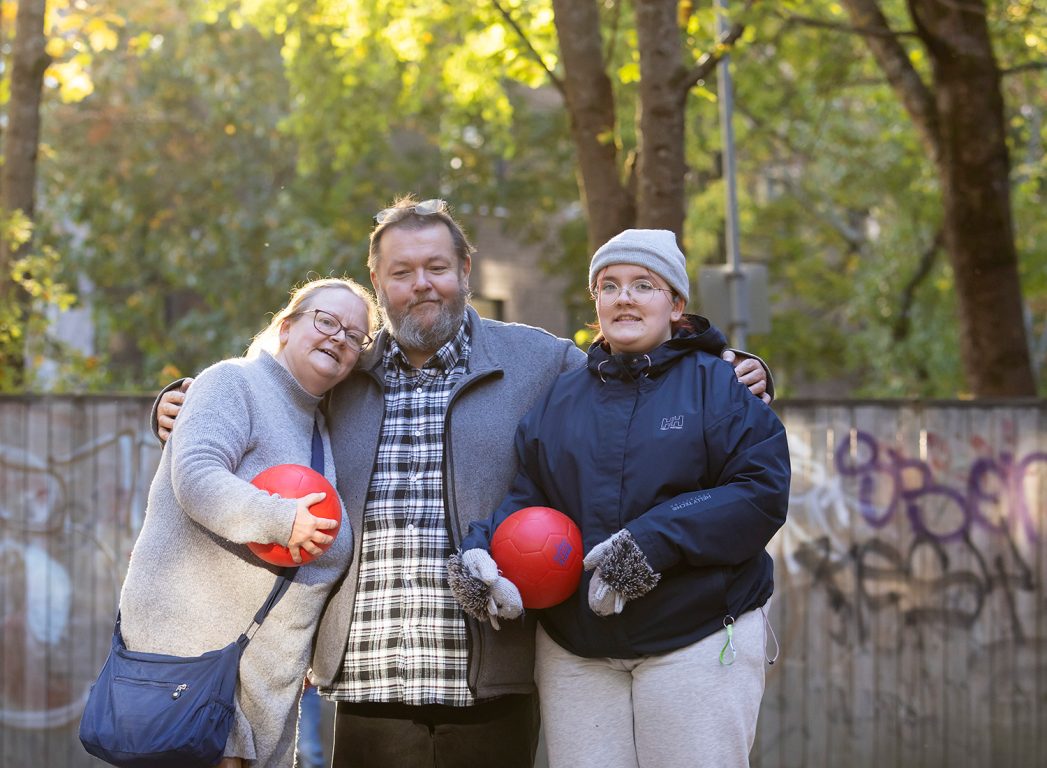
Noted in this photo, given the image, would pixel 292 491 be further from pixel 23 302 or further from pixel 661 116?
pixel 23 302

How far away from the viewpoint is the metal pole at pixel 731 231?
13.1 meters

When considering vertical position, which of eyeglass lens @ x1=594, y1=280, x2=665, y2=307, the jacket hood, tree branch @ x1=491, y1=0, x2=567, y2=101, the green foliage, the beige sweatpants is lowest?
the beige sweatpants

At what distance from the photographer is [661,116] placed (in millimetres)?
7707

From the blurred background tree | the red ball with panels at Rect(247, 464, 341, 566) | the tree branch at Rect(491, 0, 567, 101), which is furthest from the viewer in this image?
the blurred background tree

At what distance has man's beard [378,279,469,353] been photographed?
448 centimetres

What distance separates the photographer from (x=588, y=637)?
395 cm

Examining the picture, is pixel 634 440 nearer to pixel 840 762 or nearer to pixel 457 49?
pixel 840 762

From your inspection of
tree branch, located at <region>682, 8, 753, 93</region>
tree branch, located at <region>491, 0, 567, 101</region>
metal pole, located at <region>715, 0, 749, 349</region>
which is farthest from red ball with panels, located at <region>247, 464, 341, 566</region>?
metal pole, located at <region>715, 0, 749, 349</region>

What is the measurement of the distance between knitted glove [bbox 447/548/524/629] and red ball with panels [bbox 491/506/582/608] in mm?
36

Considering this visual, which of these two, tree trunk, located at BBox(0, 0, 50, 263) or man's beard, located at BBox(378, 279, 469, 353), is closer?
man's beard, located at BBox(378, 279, 469, 353)

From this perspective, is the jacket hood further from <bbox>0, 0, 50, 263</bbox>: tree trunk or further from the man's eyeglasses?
<bbox>0, 0, 50, 263</bbox>: tree trunk

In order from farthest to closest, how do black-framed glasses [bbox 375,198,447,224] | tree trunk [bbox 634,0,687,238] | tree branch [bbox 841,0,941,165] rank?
tree branch [bbox 841,0,941,165], tree trunk [bbox 634,0,687,238], black-framed glasses [bbox 375,198,447,224]

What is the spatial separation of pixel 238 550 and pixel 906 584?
5.15 metres

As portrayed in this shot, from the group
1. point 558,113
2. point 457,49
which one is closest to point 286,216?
point 558,113
